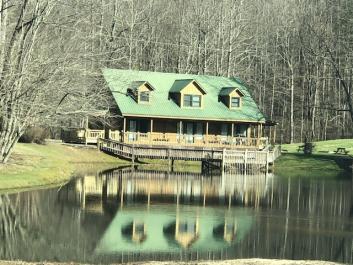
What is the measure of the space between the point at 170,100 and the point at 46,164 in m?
23.5

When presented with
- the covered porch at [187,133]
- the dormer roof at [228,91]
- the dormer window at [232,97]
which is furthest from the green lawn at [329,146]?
the dormer roof at [228,91]

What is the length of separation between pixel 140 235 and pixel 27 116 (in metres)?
18.3

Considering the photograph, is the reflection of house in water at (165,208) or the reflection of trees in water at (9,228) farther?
the reflection of house in water at (165,208)

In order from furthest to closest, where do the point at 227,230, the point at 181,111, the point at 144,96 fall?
the point at 181,111 < the point at 144,96 < the point at 227,230

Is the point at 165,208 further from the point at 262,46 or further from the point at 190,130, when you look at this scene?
the point at 262,46

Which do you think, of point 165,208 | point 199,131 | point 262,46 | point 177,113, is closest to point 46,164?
point 165,208

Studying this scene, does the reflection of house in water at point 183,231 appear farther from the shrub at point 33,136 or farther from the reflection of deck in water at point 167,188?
the shrub at point 33,136

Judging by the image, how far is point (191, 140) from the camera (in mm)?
65688

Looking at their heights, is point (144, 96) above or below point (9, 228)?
above

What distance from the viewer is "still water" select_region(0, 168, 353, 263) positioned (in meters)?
21.6

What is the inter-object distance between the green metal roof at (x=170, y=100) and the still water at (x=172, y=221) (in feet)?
59.8

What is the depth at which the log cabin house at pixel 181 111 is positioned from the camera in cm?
6298

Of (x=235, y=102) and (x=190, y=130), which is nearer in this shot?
(x=190, y=130)

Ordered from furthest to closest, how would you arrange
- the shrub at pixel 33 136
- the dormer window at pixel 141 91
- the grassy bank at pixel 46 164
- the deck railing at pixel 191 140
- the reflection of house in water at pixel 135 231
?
the dormer window at pixel 141 91
the deck railing at pixel 191 140
the shrub at pixel 33 136
the grassy bank at pixel 46 164
the reflection of house in water at pixel 135 231
